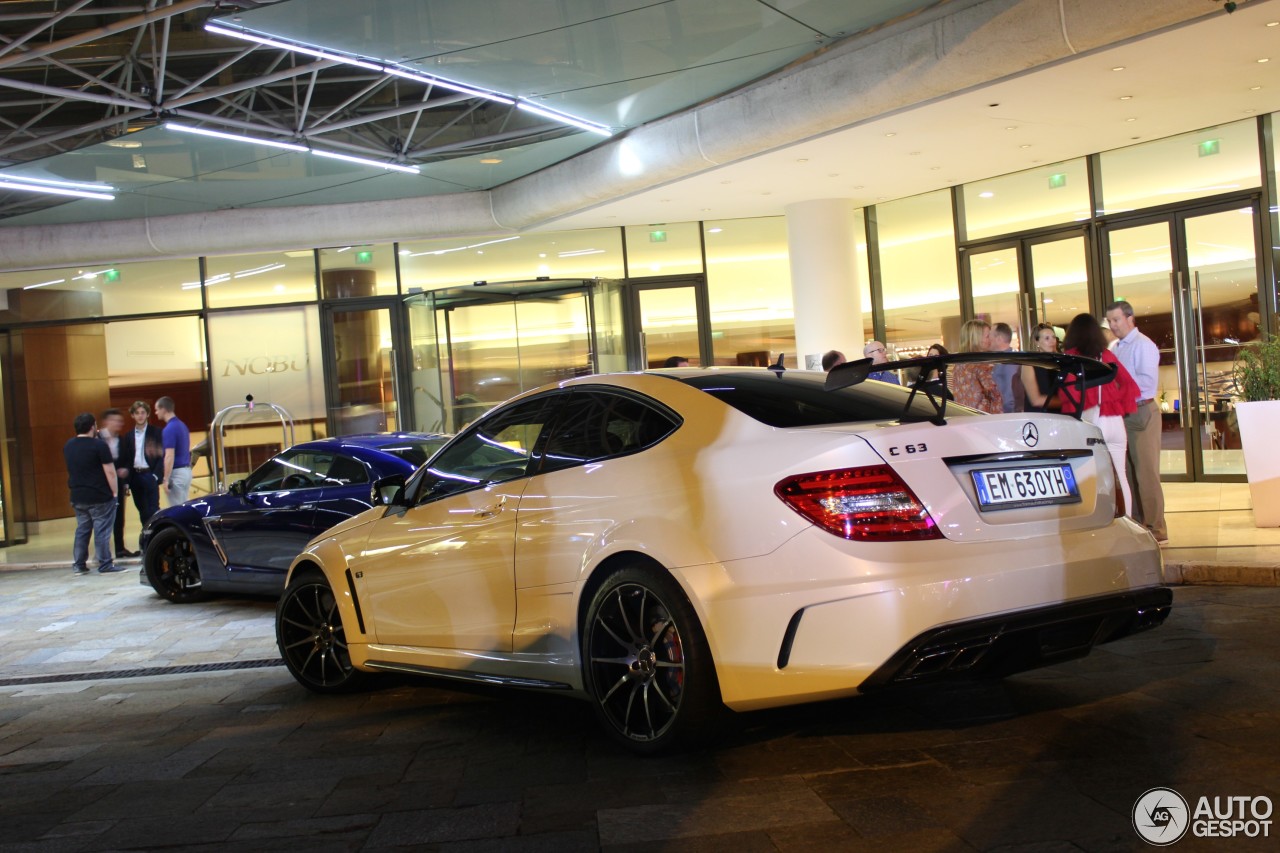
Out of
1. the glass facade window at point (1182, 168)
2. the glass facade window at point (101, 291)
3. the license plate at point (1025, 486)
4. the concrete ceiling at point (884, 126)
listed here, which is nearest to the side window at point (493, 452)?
the license plate at point (1025, 486)

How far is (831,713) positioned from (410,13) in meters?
6.63

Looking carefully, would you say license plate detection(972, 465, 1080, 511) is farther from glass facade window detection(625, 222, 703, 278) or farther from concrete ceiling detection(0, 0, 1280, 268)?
glass facade window detection(625, 222, 703, 278)

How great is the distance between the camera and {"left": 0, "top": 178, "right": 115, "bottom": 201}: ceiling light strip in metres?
14.3

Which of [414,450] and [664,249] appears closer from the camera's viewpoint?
[414,450]

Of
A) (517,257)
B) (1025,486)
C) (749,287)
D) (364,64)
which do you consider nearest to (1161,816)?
(1025,486)

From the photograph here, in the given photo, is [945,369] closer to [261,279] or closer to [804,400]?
[804,400]

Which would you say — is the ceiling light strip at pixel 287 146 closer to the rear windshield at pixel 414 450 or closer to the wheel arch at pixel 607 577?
the rear windshield at pixel 414 450

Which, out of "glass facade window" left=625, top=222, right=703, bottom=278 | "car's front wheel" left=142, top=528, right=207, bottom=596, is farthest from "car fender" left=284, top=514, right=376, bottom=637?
"glass facade window" left=625, top=222, right=703, bottom=278

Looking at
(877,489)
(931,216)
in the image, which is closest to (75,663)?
(877,489)

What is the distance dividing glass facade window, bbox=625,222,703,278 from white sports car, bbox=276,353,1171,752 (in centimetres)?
1345

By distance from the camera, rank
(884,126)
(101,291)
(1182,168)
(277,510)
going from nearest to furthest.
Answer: (277,510) < (884,126) < (1182,168) < (101,291)

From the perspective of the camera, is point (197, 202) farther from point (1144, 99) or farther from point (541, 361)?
point (1144, 99)

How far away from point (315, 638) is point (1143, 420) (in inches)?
255

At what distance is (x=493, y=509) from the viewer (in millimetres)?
4980
